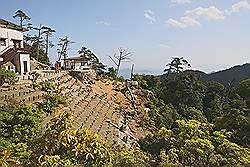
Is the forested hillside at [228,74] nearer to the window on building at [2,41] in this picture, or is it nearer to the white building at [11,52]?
the white building at [11,52]

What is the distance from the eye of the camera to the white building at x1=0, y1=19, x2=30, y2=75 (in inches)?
626

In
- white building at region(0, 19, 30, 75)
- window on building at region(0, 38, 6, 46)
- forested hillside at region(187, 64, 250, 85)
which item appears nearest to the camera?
white building at region(0, 19, 30, 75)

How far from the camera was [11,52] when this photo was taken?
1612 centimetres

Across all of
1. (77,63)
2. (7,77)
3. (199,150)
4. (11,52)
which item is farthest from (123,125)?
(77,63)

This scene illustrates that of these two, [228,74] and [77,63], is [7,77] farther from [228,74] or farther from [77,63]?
[228,74]

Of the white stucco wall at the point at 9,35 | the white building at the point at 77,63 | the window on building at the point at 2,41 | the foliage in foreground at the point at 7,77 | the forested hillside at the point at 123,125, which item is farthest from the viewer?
the white building at the point at 77,63

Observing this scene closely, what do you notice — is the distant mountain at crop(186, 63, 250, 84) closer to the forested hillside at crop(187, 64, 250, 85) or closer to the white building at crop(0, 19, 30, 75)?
the forested hillside at crop(187, 64, 250, 85)

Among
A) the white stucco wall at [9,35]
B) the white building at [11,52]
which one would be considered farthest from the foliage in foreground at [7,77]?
the white stucco wall at [9,35]

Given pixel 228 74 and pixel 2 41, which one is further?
pixel 228 74

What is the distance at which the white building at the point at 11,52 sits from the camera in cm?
1591

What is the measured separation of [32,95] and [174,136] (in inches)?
230

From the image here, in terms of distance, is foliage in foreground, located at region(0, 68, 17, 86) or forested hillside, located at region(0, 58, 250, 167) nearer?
forested hillside, located at region(0, 58, 250, 167)

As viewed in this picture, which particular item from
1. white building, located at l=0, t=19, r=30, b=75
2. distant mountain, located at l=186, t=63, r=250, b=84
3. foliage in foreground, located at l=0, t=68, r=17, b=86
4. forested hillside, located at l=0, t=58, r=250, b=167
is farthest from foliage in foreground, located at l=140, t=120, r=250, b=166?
distant mountain, located at l=186, t=63, r=250, b=84

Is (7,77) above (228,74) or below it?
above
